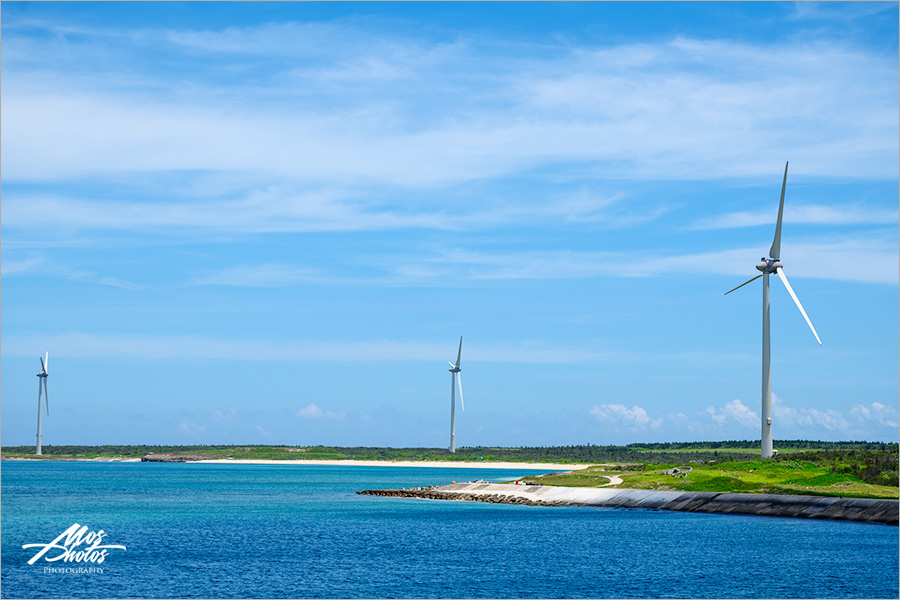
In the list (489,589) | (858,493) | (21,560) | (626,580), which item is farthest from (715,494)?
(21,560)

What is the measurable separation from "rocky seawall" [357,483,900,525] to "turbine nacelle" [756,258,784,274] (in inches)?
1382

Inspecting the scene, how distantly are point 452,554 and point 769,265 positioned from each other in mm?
73609

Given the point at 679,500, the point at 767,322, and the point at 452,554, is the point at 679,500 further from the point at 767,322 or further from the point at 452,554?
the point at 452,554

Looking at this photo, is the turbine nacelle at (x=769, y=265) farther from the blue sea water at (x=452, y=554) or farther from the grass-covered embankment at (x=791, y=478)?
the blue sea water at (x=452, y=554)

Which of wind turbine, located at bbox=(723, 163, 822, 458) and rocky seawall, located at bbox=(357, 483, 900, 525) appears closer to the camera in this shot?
rocky seawall, located at bbox=(357, 483, 900, 525)

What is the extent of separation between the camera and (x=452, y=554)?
69625mm

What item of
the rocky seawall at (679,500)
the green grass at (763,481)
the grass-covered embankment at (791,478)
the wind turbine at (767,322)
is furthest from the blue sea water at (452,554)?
the wind turbine at (767,322)

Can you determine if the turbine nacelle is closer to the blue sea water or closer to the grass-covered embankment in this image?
the grass-covered embankment

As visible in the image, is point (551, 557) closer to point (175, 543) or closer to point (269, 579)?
point (269, 579)

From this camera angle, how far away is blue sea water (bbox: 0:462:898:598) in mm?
54875

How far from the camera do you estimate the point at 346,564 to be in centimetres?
6475

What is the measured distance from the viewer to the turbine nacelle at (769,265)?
124 meters

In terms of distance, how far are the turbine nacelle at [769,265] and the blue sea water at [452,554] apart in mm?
40373

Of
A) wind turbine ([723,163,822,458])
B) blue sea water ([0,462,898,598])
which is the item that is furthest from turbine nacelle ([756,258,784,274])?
blue sea water ([0,462,898,598])
